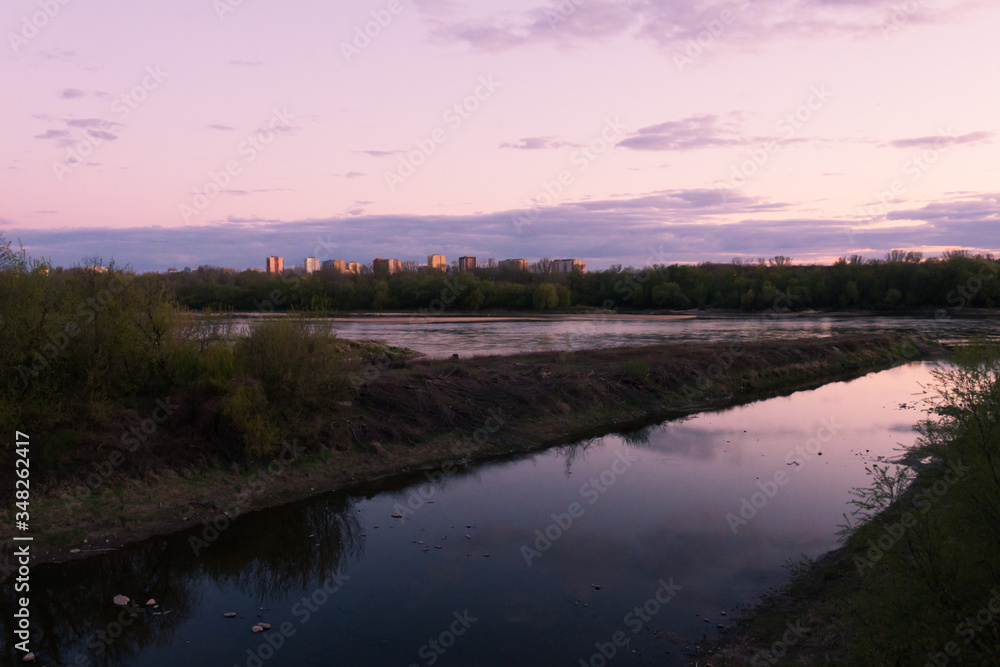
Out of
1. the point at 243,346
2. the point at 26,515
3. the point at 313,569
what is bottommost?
the point at 313,569

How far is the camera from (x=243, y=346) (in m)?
15.7

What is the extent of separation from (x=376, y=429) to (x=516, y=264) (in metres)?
105

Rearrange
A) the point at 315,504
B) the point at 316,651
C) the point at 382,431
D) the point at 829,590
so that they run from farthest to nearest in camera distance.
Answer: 1. the point at 382,431
2. the point at 315,504
3. the point at 829,590
4. the point at 316,651

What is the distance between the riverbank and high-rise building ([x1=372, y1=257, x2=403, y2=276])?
3124 inches

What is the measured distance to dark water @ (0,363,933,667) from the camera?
7.71m

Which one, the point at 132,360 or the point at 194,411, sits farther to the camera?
the point at 132,360

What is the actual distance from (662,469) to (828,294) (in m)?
79.7

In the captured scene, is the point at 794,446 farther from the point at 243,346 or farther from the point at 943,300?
the point at 943,300

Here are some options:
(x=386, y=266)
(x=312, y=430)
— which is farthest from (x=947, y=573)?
(x=386, y=266)

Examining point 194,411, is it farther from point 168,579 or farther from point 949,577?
point 949,577

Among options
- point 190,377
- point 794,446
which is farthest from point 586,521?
point 190,377

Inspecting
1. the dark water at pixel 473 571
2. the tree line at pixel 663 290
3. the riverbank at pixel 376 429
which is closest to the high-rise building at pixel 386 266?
the tree line at pixel 663 290

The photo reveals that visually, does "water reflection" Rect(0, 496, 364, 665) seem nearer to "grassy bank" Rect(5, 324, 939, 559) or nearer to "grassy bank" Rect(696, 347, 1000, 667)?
"grassy bank" Rect(5, 324, 939, 559)

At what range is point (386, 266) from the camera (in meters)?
117
